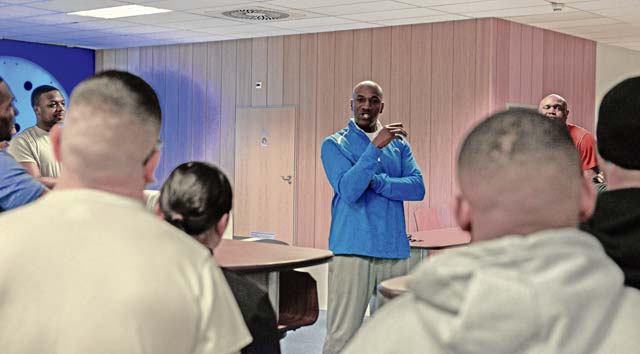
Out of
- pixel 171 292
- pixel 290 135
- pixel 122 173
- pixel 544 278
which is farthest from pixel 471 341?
pixel 290 135

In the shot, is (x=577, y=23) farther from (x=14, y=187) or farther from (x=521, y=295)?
(x=521, y=295)

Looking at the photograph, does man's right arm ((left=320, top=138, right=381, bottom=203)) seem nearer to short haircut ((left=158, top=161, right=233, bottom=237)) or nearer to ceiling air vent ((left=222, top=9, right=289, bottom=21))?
short haircut ((left=158, top=161, right=233, bottom=237))

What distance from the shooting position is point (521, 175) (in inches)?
55.1

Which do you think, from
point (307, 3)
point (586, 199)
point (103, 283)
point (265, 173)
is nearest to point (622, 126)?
point (586, 199)

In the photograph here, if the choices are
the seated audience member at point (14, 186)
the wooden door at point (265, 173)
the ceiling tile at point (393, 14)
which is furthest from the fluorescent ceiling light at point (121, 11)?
the seated audience member at point (14, 186)

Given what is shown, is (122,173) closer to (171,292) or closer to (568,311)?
(171,292)

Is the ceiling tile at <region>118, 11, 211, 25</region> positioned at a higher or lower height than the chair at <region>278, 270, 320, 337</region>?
higher

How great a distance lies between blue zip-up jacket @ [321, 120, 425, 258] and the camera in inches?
188

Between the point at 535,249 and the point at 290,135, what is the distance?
9.10 meters

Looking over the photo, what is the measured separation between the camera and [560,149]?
1429 millimetres

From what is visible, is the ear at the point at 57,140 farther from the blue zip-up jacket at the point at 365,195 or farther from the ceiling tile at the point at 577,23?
the ceiling tile at the point at 577,23

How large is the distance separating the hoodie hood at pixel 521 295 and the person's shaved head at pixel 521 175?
5 centimetres

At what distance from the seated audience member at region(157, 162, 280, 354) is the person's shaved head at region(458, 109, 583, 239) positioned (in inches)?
37.4

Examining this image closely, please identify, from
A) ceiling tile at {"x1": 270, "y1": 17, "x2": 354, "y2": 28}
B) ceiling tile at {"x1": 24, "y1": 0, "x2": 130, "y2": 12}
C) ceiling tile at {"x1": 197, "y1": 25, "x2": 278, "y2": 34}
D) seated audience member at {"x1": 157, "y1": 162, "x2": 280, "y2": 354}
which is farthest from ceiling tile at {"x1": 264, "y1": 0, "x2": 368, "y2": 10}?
seated audience member at {"x1": 157, "y1": 162, "x2": 280, "y2": 354}
